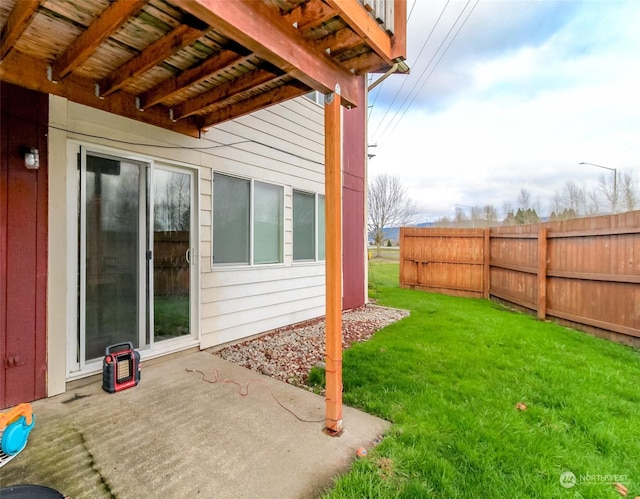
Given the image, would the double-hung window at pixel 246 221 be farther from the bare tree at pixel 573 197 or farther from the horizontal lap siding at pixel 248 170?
the bare tree at pixel 573 197

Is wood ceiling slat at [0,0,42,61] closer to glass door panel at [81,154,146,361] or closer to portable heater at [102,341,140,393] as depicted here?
glass door panel at [81,154,146,361]

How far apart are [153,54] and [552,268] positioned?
661 centimetres

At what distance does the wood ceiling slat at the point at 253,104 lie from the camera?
2.81m

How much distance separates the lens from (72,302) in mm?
2717

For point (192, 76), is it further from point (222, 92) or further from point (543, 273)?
point (543, 273)

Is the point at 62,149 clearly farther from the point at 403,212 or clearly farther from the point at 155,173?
the point at 403,212

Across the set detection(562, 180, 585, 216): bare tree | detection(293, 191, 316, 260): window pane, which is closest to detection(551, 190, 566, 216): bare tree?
detection(562, 180, 585, 216): bare tree

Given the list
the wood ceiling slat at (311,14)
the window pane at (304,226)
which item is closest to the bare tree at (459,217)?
the window pane at (304,226)

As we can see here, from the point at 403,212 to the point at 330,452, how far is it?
2074 centimetres

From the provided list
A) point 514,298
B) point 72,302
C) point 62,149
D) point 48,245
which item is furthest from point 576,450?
point 514,298

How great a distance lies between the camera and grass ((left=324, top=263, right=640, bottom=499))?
168cm

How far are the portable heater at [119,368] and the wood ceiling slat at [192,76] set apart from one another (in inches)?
92.2

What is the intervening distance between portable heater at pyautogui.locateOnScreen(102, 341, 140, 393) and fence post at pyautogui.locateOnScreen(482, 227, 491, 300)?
26.5 feet

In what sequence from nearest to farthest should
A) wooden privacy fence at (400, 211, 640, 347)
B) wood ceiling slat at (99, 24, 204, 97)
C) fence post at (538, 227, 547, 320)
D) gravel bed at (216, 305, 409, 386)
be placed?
1. wood ceiling slat at (99, 24, 204, 97)
2. gravel bed at (216, 305, 409, 386)
3. wooden privacy fence at (400, 211, 640, 347)
4. fence post at (538, 227, 547, 320)
